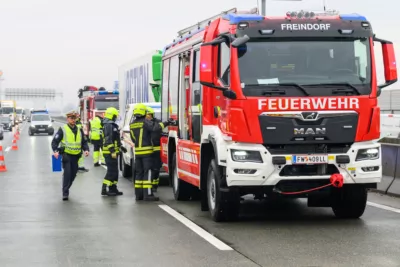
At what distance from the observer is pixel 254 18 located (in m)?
11.0

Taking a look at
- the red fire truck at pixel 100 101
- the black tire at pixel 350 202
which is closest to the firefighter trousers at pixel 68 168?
the black tire at pixel 350 202

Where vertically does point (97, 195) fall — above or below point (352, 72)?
below

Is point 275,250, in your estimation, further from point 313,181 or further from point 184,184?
point 184,184

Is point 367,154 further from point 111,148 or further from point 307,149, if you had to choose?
point 111,148

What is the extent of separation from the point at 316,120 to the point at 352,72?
35.1 inches

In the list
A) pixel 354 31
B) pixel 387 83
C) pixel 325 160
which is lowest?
pixel 325 160

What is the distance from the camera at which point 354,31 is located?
11148 millimetres

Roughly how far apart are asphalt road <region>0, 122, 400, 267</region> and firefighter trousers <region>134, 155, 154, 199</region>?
0.34 m

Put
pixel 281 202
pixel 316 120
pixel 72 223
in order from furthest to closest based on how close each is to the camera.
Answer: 1. pixel 281 202
2. pixel 72 223
3. pixel 316 120

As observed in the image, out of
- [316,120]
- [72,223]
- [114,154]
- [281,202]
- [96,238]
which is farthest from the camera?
[114,154]

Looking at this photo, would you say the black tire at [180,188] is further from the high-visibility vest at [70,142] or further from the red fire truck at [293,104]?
the red fire truck at [293,104]

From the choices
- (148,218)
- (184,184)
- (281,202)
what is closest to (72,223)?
(148,218)

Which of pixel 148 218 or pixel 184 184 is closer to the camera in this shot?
pixel 148 218

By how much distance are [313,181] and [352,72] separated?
1.59m
